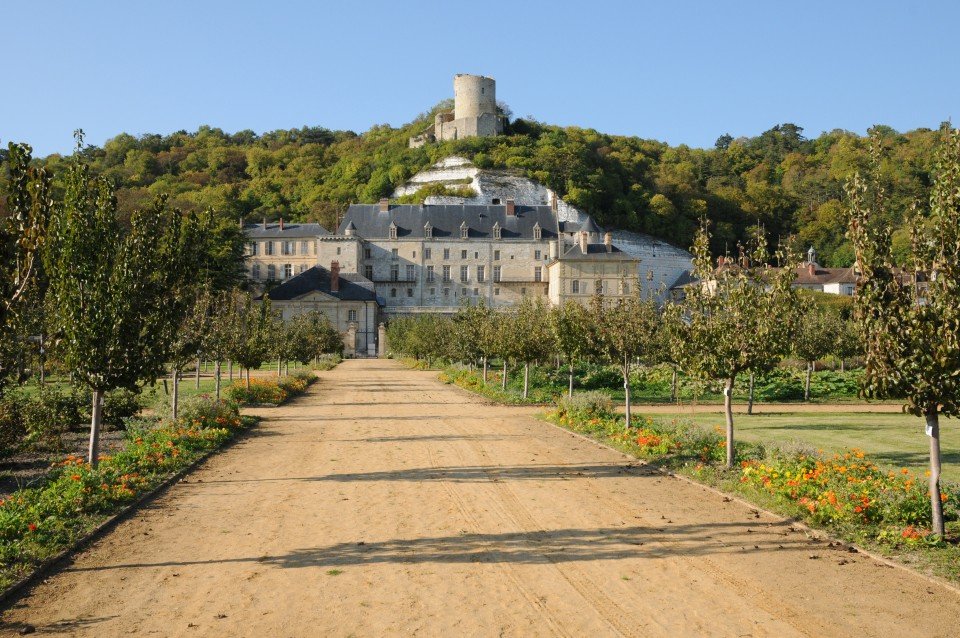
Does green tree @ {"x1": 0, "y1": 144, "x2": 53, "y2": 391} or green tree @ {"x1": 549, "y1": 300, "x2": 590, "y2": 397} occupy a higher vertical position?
green tree @ {"x1": 0, "y1": 144, "x2": 53, "y2": 391}

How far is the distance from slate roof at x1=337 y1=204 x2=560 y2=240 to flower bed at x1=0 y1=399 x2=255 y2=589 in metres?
82.8

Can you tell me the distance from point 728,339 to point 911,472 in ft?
13.3

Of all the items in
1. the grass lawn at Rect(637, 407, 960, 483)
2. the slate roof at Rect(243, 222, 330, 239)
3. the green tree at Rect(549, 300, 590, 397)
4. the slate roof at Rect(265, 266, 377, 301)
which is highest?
the slate roof at Rect(243, 222, 330, 239)

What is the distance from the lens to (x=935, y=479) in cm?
988

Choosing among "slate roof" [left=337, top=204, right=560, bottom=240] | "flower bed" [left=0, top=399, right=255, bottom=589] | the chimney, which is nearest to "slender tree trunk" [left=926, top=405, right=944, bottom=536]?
"flower bed" [left=0, top=399, right=255, bottom=589]

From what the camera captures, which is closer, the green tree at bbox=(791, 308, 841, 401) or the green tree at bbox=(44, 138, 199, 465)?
the green tree at bbox=(44, 138, 199, 465)

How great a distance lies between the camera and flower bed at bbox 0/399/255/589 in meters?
9.38

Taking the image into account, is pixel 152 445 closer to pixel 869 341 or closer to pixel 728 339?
pixel 728 339

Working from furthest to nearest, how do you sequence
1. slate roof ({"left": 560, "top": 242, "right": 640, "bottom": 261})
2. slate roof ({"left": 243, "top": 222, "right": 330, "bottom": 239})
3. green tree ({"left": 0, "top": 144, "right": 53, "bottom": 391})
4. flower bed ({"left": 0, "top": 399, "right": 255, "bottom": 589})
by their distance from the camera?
slate roof ({"left": 243, "top": 222, "right": 330, "bottom": 239})
slate roof ({"left": 560, "top": 242, "right": 640, "bottom": 261})
flower bed ({"left": 0, "top": 399, "right": 255, "bottom": 589})
green tree ({"left": 0, "top": 144, "right": 53, "bottom": 391})

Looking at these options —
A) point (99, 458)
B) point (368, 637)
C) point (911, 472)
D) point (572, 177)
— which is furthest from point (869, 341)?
point (572, 177)

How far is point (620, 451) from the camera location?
59.6ft

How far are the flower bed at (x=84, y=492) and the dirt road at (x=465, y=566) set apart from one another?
490mm

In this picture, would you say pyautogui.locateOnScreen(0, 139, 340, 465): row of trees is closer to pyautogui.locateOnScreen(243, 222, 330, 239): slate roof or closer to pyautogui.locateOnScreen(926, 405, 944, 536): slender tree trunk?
pyautogui.locateOnScreen(926, 405, 944, 536): slender tree trunk

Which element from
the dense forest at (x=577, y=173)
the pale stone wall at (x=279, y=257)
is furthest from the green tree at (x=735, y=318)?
the pale stone wall at (x=279, y=257)
